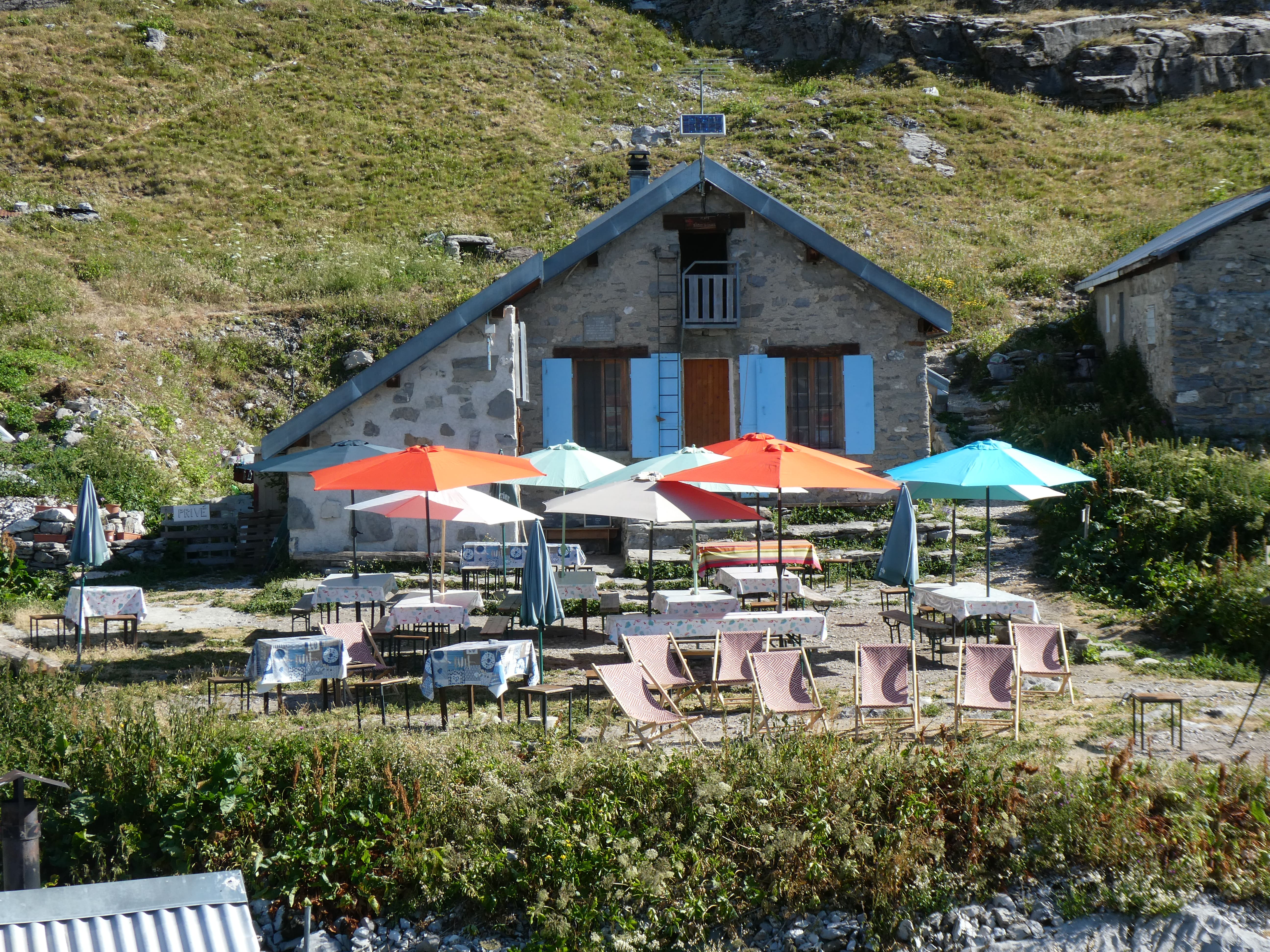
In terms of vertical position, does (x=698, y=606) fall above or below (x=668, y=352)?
below

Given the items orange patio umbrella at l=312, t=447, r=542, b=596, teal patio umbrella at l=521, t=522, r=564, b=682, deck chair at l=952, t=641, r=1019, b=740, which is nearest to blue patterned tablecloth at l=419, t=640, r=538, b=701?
teal patio umbrella at l=521, t=522, r=564, b=682

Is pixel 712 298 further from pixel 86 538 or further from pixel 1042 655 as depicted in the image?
pixel 86 538

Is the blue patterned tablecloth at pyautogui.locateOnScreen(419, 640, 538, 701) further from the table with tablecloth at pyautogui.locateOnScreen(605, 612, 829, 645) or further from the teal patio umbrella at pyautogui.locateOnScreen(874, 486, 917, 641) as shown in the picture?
the teal patio umbrella at pyautogui.locateOnScreen(874, 486, 917, 641)

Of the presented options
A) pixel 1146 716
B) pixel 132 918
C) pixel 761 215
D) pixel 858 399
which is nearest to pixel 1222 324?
pixel 858 399

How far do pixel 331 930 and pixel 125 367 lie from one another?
15.8 metres

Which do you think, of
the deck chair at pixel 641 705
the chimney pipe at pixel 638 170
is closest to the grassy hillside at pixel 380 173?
the chimney pipe at pixel 638 170

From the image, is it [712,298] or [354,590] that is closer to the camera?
[354,590]

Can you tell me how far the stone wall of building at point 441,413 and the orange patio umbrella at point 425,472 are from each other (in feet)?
14.5

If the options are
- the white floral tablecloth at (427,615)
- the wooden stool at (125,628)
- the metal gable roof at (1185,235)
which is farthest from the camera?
the metal gable roof at (1185,235)

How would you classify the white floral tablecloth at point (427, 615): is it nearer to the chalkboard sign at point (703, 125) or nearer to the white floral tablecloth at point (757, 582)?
the white floral tablecloth at point (757, 582)

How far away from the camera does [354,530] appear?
11578mm

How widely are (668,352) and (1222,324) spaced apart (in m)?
7.65

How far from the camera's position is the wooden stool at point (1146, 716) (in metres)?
7.27

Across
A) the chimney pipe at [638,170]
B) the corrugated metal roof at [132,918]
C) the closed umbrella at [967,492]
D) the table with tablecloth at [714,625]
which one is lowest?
the corrugated metal roof at [132,918]
